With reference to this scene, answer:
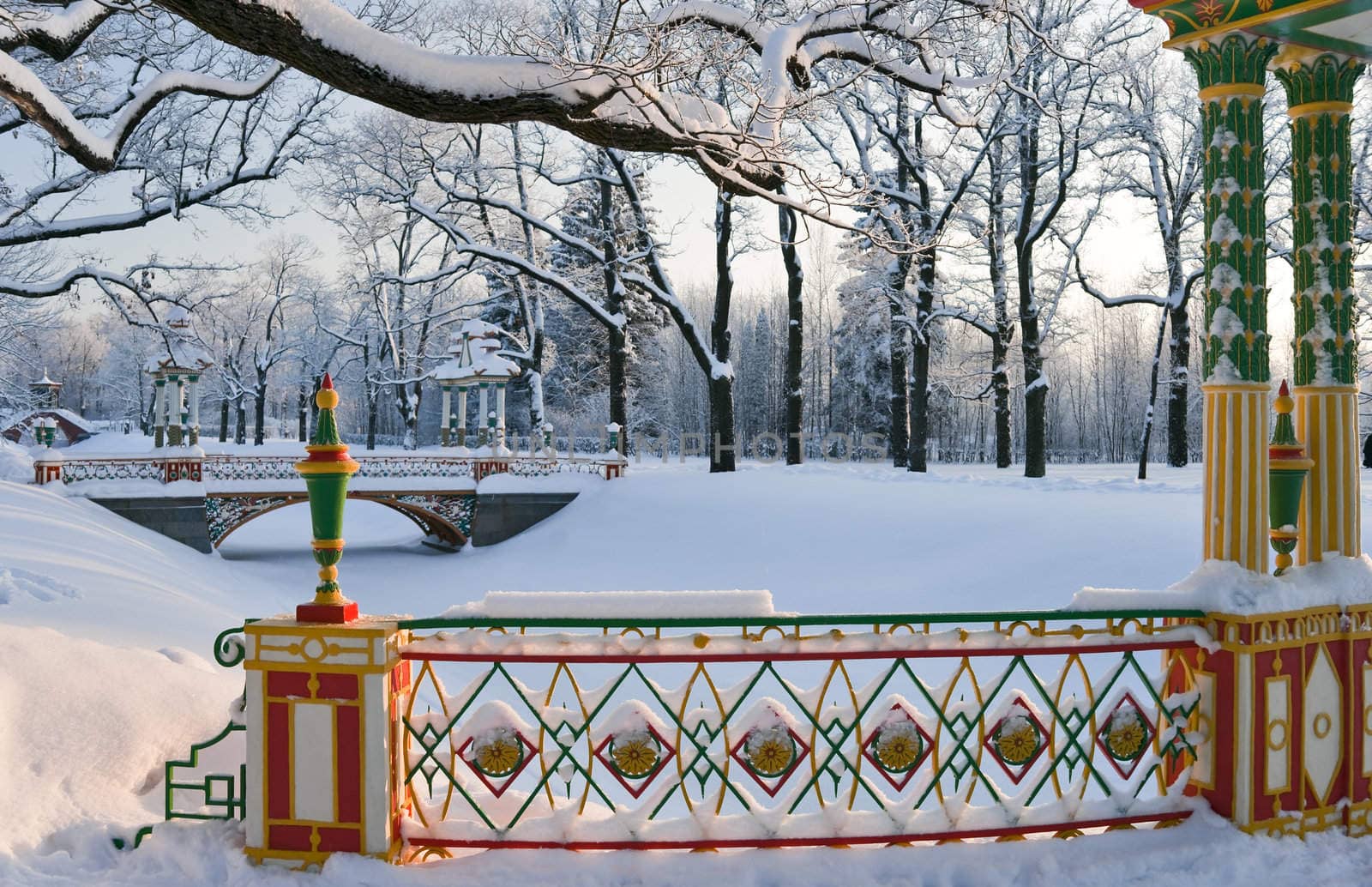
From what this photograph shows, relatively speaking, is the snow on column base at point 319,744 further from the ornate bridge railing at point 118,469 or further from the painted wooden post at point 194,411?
the painted wooden post at point 194,411

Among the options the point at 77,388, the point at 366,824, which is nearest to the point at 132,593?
the point at 366,824

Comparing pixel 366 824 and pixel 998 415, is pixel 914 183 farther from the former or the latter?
pixel 366 824

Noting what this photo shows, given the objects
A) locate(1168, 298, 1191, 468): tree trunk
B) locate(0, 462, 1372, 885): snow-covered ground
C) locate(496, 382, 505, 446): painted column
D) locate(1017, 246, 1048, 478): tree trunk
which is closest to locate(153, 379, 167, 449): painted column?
locate(0, 462, 1372, 885): snow-covered ground

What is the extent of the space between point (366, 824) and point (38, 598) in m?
7.57

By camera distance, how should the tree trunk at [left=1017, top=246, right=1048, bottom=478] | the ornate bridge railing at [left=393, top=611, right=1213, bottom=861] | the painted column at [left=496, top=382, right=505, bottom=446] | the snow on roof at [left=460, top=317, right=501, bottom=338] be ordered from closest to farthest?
the ornate bridge railing at [left=393, top=611, right=1213, bottom=861] < the tree trunk at [left=1017, top=246, right=1048, bottom=478] < the painted column at [left=496, top=382, right=505, bottom=446] < the snow on roof at [left=460, top=317, right=501, bottom=338]

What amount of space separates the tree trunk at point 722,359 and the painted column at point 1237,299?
19932 mm

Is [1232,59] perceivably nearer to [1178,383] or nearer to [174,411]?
[1178,383]

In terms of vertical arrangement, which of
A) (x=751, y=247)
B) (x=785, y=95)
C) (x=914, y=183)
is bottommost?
(x=785, y=95)

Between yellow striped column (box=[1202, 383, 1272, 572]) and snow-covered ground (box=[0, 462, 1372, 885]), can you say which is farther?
yellow striped column (box=[1202, 383, 1272, 572])

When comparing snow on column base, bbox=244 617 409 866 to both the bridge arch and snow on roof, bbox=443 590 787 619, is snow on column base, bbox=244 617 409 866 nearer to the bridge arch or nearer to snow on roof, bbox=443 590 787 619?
snow on roof, bbox=443 590 787 619

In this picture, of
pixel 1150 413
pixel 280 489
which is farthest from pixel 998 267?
pixel 280 489

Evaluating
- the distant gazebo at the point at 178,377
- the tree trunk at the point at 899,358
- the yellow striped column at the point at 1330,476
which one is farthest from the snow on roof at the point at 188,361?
the yellow striped column at the point at 1330,476

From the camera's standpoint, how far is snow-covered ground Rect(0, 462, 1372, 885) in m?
4.16

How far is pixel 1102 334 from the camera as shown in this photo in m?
55.7
